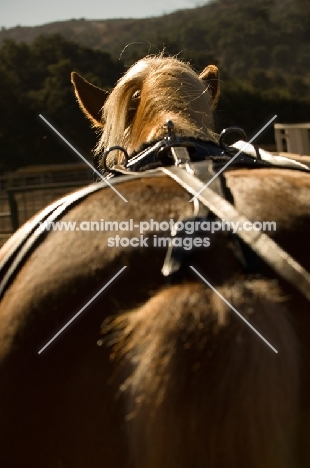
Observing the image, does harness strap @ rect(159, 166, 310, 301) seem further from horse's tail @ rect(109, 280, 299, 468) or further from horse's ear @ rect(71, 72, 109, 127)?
horse's ear @ rect(71, 72, 109, 127)

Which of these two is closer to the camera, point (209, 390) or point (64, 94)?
point (209, 390)

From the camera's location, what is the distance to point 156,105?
202 cm

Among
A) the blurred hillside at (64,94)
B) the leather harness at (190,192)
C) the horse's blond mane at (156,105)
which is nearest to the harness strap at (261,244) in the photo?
the leather harness at (190,192)

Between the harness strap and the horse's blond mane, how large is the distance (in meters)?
0.55

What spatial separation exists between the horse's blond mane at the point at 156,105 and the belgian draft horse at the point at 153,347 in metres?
0.58

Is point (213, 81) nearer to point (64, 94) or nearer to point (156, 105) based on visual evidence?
point (156, 105)

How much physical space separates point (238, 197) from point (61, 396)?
0.52 meters

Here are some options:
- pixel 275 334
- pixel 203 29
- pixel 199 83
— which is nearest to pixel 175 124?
pixel 199 83

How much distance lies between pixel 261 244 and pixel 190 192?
0.23 meters

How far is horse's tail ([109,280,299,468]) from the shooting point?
1028 mm

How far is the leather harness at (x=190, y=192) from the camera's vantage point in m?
1.13

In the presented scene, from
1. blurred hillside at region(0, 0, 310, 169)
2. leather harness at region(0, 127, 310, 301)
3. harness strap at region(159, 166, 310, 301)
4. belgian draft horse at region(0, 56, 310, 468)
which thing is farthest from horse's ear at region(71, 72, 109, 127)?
blurred hillside at region(0, 0, 310, 169)

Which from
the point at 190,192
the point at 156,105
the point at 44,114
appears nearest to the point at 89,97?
the point at 156,105

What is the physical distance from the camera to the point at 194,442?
3.39 feet
